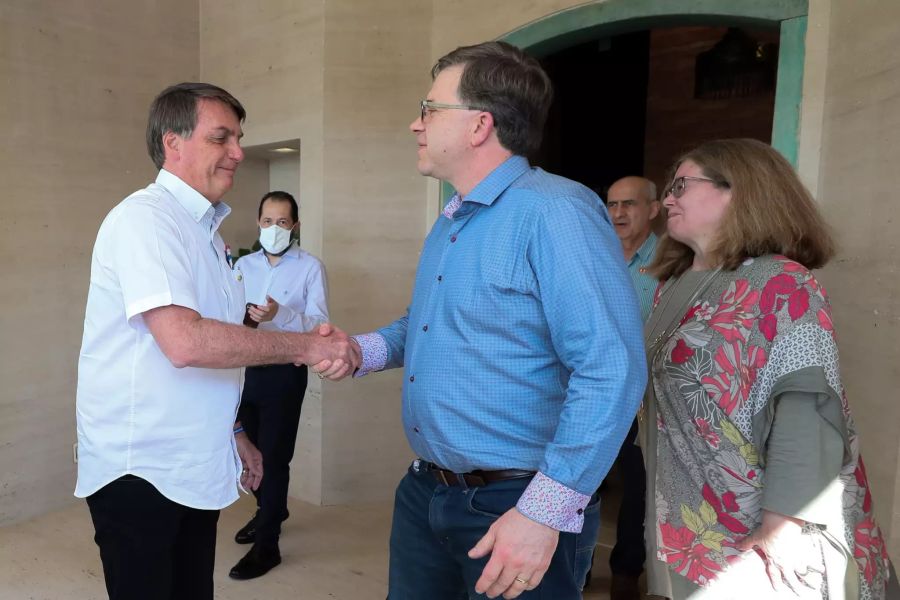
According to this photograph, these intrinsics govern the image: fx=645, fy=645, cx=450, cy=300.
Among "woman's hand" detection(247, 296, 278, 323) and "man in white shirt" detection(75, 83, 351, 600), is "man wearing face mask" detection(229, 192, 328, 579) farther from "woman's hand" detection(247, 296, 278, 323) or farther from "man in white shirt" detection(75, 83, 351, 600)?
"man in white shirt" detection(75, 83, 351, 600)

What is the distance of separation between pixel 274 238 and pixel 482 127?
2.10 metres

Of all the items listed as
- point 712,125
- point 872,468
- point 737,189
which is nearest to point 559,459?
point 737,189

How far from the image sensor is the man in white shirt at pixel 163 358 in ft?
5.13

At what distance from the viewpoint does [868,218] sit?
2189 mm

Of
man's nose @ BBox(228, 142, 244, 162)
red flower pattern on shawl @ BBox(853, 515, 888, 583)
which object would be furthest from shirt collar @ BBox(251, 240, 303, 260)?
red flower pattern on shawl @ BBox(853, 515, 888, 583)

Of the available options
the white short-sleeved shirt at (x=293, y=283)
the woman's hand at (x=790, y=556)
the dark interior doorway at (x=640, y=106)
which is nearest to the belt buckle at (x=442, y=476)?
the woman's hand at (x=790, y=556)

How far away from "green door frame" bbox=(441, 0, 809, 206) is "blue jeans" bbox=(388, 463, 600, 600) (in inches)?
77.0

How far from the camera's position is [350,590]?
3012 millimetres

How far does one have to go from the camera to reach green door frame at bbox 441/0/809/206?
2594 mm

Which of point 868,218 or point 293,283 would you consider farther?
point 293,283

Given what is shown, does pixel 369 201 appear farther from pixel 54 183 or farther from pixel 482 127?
pixel 482 127

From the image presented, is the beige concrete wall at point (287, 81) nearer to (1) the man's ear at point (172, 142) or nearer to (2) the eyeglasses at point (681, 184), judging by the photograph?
(1) the man's ear at point (172, 142)

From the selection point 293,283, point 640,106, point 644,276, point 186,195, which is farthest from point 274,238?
point 640,106

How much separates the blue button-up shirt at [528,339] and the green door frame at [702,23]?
66.4 inches
